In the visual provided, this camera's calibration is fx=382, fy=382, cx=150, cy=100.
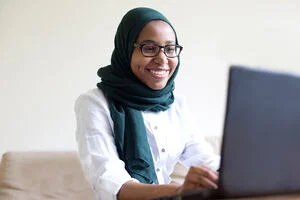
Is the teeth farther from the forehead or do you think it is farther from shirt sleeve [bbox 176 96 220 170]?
shirt sleeve [bbox 176 96 220 170]

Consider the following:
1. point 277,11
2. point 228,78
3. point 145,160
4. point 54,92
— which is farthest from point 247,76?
point 277,11

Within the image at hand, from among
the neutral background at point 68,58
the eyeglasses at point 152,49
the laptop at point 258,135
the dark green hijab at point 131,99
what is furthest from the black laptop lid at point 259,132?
the neutral background at point 68,58

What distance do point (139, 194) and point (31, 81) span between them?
1.05 metres

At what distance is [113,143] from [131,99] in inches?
7.4

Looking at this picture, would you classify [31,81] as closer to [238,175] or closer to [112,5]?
[112,5]

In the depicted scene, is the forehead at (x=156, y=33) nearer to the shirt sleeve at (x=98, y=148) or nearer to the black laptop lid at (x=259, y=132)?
the shirt sleeve at (x=98, y=148)

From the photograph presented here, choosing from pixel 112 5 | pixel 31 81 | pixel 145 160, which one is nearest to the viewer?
pixel 145 160

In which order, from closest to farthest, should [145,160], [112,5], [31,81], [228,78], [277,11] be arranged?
1. [228,78]
2. [145,160]
3. [31,81]
4. [112,5]
5. [277,11]

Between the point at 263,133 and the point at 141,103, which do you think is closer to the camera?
the point at 263,133

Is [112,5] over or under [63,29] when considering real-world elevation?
over

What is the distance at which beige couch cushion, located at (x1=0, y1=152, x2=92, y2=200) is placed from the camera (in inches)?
55.3

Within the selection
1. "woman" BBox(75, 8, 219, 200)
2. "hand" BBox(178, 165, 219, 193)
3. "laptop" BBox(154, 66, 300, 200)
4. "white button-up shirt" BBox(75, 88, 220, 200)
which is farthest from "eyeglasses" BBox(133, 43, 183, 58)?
"laptop" BBox(154, 66, 300, 200)

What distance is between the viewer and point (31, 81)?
5.58 feet

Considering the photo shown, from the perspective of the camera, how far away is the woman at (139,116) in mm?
1024
